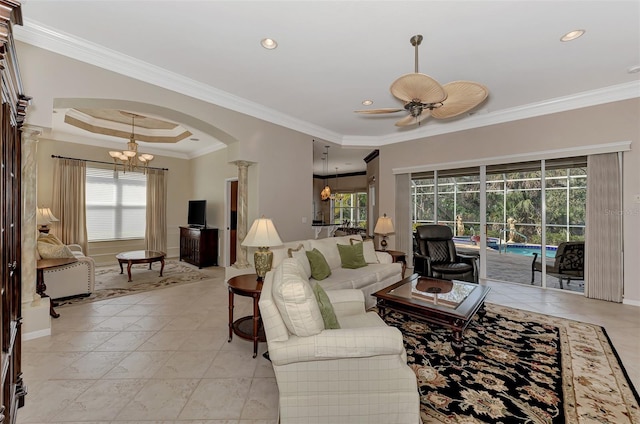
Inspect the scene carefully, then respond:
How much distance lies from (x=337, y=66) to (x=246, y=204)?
8.80 ft

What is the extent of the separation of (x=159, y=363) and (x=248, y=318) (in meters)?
0.96

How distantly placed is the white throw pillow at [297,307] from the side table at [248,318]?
945 millimetres

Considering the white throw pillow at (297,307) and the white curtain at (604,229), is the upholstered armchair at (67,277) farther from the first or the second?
the white curtain at (604,229)

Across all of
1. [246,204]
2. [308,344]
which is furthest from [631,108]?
[246,204]

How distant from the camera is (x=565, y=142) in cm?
437

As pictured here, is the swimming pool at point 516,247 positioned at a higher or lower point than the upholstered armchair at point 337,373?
higher

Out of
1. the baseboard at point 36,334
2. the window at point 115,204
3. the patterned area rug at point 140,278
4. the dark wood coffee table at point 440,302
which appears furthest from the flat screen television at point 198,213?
the dark wood coffee table at point 440,302

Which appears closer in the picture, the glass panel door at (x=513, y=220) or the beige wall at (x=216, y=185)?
the glass panel door at (x=513, y=220)

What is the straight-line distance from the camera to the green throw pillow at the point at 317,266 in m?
3.42

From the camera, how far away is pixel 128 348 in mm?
2736

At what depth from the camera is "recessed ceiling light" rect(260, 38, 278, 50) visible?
9.38 feet

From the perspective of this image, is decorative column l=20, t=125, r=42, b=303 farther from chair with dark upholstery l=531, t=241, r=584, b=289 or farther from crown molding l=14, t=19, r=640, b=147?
chair with dark upholstery l=531, t=241, r=584, b=289

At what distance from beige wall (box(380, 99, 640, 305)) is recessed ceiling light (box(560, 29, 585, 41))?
6.61 ft

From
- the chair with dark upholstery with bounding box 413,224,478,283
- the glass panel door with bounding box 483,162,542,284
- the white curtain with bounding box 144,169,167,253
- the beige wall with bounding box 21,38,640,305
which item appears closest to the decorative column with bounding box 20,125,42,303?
the beige wall with bounding box 21,38,640,305
